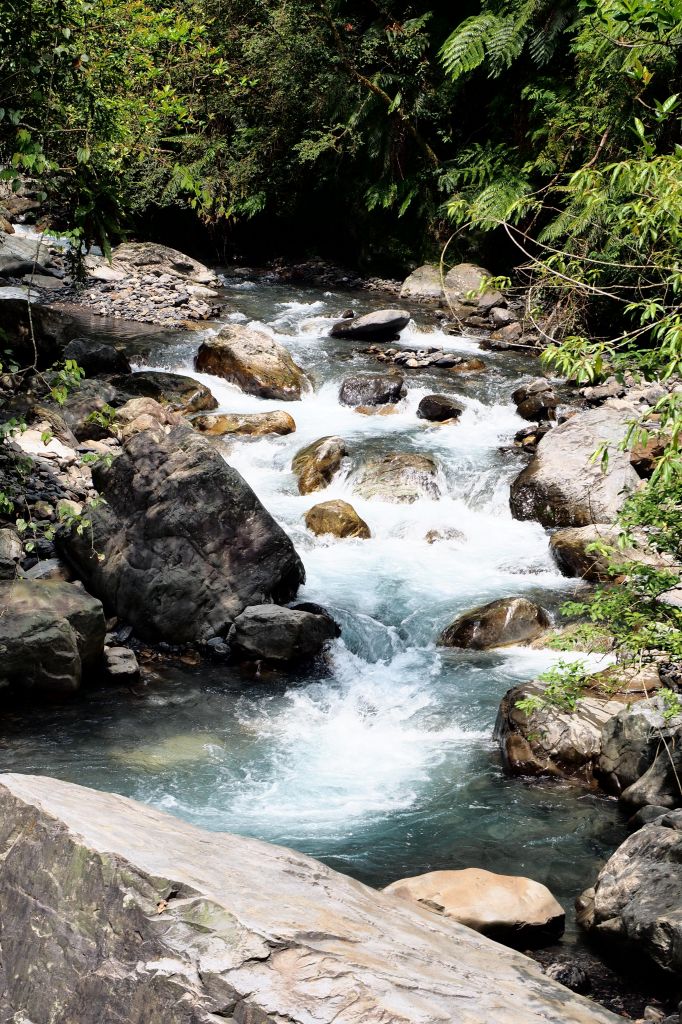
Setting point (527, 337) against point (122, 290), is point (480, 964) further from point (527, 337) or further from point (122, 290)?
point (122, 290)

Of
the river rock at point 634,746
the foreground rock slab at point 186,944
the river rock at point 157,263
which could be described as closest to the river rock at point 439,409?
the river rock at point 634,746

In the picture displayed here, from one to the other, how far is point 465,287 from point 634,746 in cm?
1245

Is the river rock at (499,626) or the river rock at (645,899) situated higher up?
the river rock at (645,899)

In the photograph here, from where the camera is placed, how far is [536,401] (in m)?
11.9

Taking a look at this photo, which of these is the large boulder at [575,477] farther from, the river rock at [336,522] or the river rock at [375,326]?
the river rock at [375,326]

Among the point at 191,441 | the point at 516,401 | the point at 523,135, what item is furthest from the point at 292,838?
the point at 523,135

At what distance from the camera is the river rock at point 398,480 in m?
10.2

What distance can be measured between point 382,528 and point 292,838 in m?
4.80

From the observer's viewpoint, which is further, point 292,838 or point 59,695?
point 59,695

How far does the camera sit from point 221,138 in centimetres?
1953

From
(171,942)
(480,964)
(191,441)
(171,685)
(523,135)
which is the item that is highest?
(523,135)

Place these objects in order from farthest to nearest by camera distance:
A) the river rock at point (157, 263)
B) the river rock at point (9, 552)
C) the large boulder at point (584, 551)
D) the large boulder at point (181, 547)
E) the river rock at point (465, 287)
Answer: the river rock at point (157, 263)
the river rock at point (465, 287)
the large boulder at point (584, 551)
the large boulder at point (181, 547)
the river rock at point (9, 552)

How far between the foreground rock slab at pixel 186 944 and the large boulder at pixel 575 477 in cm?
703

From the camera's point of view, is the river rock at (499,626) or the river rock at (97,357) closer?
the river rock at (499,626)
